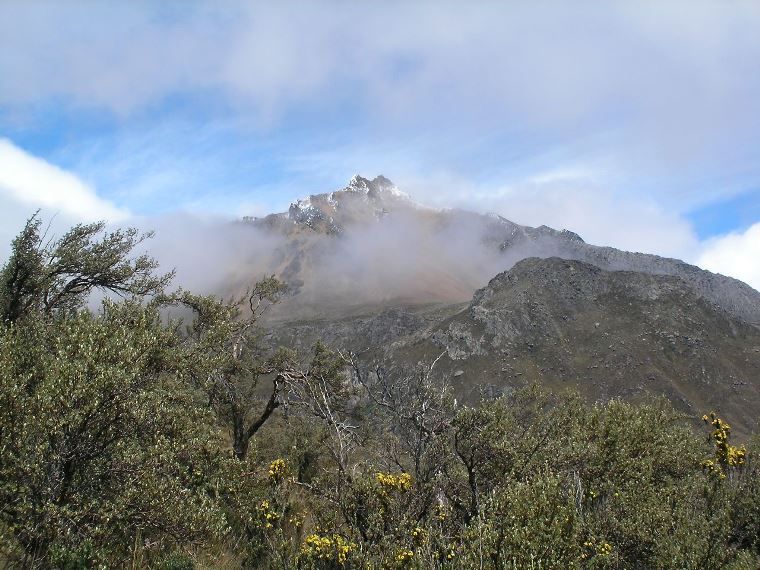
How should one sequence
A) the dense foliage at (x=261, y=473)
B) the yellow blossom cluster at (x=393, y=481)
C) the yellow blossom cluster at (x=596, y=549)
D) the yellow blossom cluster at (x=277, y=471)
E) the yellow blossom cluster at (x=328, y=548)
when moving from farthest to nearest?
the yellow blossom cluster at (x=277, y=471) < the yellow blossom cluster at (x=393, y=481) < the yellow blossom cluster at (x=596, y=549) < the yellow blossom cluster at (x=328, y=548) < the dense foliage at (x=261, y=473)

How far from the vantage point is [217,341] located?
→ 23.5 meters

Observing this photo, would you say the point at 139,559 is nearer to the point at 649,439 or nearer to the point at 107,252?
the point at 107,252

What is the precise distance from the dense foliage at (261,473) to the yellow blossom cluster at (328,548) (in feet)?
0.24

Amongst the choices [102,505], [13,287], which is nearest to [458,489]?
[102,505]

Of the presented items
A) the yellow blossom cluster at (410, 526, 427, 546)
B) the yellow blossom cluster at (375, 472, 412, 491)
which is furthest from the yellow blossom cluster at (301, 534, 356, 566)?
the yellow blossom cluster at (375, 472, 412, 491)

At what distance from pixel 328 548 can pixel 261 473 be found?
8.37m

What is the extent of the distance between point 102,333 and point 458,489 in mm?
13455

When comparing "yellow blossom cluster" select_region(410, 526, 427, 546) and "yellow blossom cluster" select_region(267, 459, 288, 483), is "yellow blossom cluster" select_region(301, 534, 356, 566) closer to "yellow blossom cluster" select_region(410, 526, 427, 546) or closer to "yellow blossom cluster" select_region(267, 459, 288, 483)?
"yellow blossom cluster" select_region(410, 526, 427, 546)

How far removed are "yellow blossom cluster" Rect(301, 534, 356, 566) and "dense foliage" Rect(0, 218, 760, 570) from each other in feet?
0.24

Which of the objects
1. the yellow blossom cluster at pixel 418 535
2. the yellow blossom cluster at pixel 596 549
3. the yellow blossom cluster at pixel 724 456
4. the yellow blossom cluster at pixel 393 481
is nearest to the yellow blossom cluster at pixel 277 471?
the yellow blossom cluster at pixel 393 481

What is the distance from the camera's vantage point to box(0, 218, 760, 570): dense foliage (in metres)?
11.1

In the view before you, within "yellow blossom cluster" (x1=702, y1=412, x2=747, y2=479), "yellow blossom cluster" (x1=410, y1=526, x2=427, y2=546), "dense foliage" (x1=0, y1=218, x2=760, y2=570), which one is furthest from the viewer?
"yellow blossom cluster" (x1=702, y1=412, x2=747, y2=479)

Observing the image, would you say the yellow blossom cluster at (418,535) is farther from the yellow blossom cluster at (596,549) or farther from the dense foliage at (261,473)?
the yellow blossom cluster at (596,549)

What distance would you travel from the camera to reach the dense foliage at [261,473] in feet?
36.5
